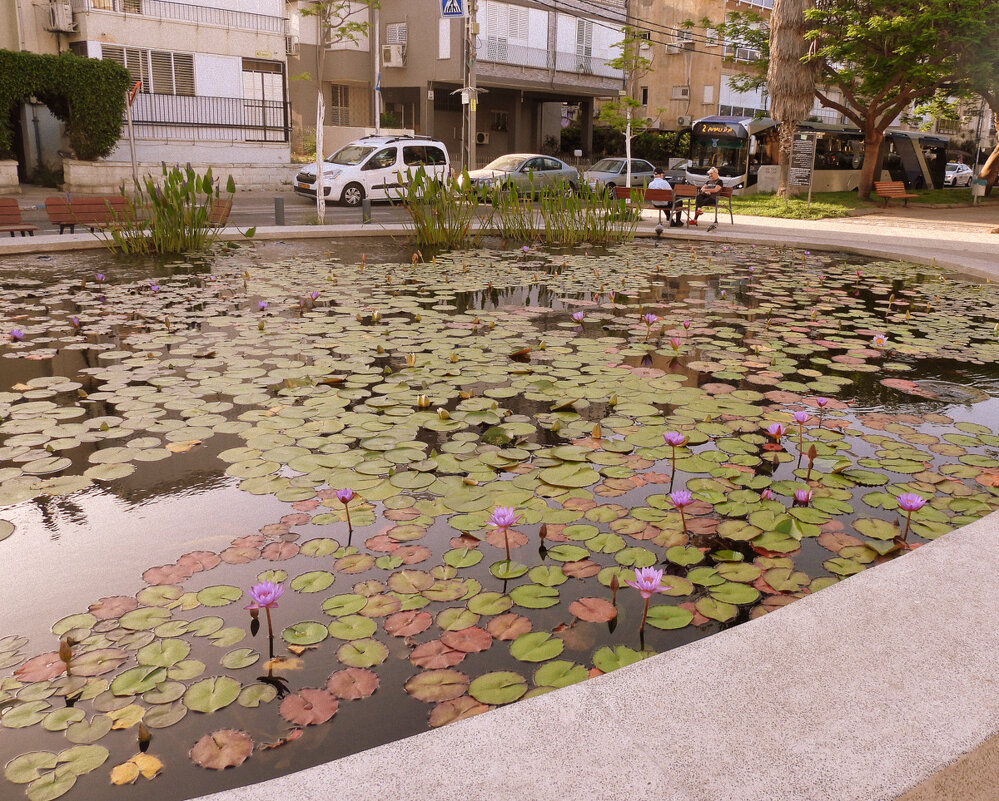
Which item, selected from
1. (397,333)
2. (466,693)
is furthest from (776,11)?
(466,693)

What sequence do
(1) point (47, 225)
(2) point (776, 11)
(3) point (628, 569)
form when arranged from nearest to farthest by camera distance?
(3) point (628, 569)
(1) point (47, 225)
(2) point (776, 11)

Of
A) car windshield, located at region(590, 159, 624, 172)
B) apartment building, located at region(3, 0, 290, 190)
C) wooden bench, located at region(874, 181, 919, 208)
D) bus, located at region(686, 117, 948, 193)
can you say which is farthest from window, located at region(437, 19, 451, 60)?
wooden bench, located at region(874, 181, 919, 208)

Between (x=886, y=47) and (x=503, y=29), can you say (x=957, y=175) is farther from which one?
(x=503, y=29)

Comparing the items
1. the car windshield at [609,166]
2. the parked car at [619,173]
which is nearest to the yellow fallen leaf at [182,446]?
the parked car at [619,173]

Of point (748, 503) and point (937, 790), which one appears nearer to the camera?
point (937, 790)

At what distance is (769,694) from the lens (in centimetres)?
161

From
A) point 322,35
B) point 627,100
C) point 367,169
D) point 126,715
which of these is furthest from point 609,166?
point 126,715

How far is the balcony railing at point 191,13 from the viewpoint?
19.6 metres

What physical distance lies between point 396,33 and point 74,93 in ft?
46.5

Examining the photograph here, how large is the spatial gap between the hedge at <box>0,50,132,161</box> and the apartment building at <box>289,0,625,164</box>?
8.78m

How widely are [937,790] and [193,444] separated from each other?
9.41 ft

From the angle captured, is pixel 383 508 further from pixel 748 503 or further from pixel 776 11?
pixel 776 11

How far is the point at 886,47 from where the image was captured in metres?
18.6

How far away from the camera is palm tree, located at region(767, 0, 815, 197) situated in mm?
18781
